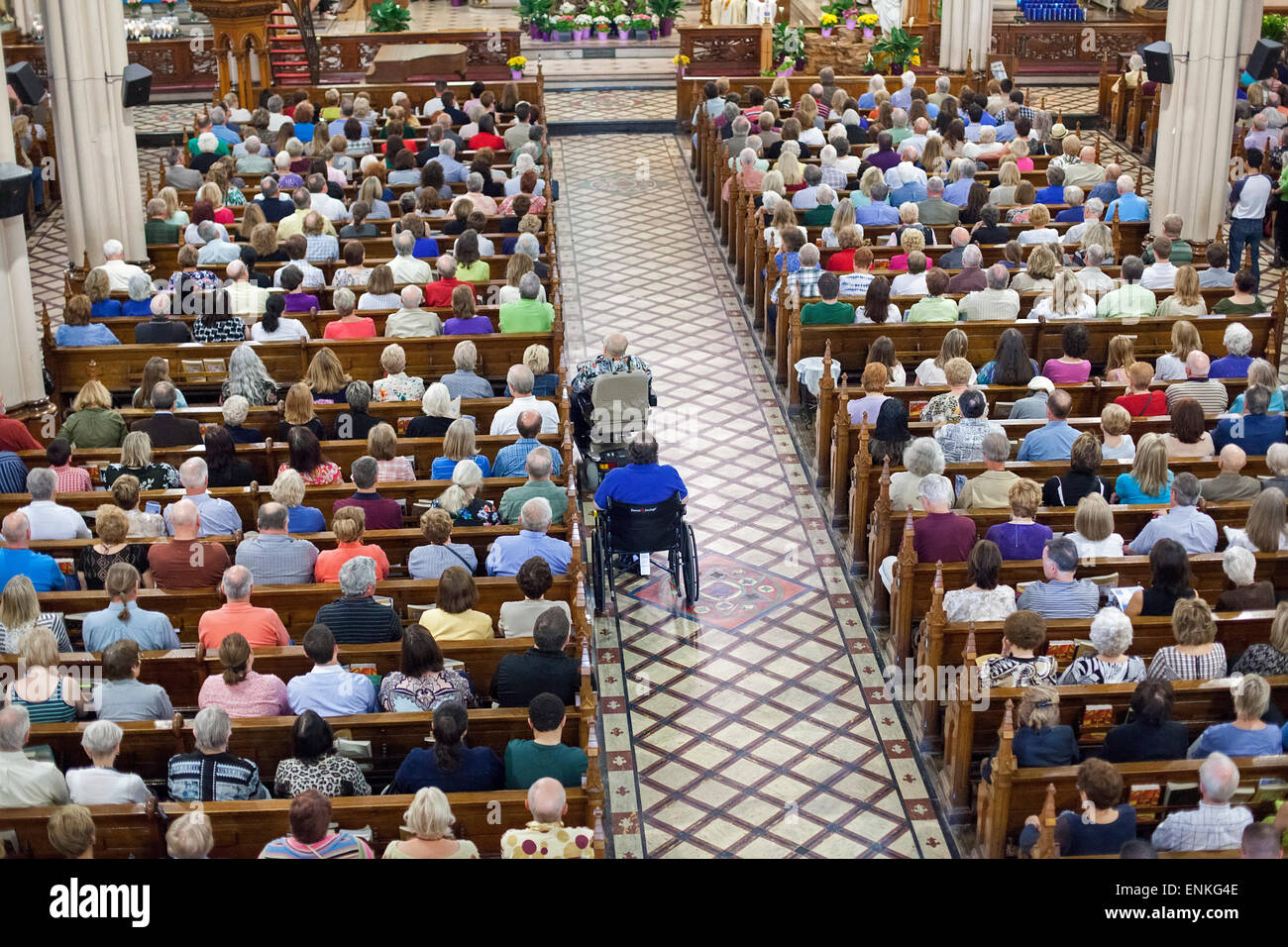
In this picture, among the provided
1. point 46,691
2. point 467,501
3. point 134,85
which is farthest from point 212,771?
point 134,85

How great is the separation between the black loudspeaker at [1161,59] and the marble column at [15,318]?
31.3 feet

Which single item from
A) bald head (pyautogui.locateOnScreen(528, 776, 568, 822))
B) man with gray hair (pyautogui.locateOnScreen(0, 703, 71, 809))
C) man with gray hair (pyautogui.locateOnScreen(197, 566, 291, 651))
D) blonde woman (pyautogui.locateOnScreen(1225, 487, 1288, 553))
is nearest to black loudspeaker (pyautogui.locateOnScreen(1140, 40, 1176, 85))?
blonde woman (pyautogui.locateOnScreen(1225, 487, 1288, 553))

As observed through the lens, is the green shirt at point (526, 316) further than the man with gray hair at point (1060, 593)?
Yes

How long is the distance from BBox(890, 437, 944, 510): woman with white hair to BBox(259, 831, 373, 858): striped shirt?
388 cm

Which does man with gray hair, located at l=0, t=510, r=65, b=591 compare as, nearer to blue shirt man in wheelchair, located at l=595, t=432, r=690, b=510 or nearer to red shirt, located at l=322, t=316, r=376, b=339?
blue shirt man in wheelchair, located at l=595, t=432, r=690, b=510

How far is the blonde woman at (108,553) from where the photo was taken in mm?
7621

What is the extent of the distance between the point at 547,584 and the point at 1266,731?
322 cm

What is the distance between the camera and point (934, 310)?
1075 centimetres

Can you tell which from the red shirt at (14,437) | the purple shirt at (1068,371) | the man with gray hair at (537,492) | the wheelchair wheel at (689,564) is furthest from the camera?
the purple shirt at (1068,371)

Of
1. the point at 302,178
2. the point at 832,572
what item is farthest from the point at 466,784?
the point at 302,178

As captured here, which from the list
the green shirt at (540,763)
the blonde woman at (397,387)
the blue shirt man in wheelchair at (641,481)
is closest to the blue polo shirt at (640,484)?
the blue shirt man in wheelchair at (641,481)

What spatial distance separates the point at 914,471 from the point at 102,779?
179 inches

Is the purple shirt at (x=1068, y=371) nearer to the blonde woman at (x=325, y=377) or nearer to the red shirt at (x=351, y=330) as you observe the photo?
the blonde woman at (x=325, y=377)

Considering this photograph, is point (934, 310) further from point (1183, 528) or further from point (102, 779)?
point (102, 779)
